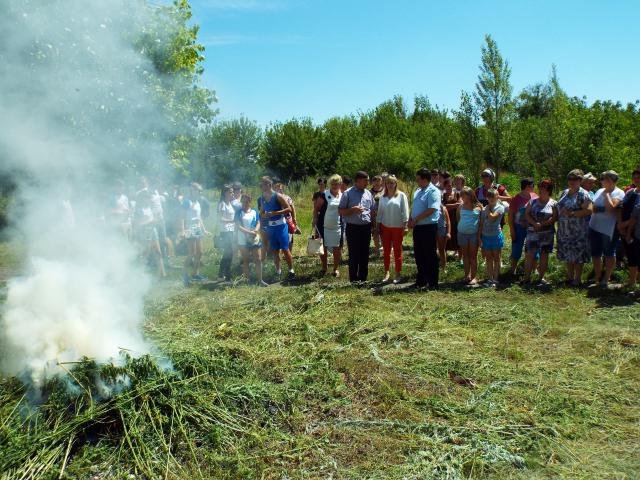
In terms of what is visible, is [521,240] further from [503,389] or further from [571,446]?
[571,446]

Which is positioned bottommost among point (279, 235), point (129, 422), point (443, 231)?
point (129, 422)

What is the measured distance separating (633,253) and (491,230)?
6.82 feet

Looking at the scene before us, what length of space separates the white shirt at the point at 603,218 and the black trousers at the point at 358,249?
3611 millimetres

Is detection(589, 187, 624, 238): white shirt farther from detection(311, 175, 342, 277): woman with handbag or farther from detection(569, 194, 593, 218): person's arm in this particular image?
detection(311, 175, 342, 277): woman with handbag

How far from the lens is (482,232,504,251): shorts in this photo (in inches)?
342

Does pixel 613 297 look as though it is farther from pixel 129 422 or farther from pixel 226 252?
pixel 129 422

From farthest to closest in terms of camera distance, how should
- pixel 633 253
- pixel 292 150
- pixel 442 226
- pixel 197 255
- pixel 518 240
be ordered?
pixel 292 150, pixel 197 255, pixel 442 226, pixel 518 240, pixel 633 253

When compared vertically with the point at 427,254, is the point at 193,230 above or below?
above

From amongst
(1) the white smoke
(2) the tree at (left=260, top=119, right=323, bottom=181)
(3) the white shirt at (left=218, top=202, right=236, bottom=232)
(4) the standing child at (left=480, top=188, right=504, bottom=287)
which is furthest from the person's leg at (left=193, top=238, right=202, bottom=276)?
(2) the tree at (left=260, top=119, right=323, bottom=181)

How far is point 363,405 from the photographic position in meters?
4.60

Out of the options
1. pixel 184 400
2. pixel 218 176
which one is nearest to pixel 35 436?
pixel 184 400

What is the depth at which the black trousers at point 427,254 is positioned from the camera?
28.6 ft

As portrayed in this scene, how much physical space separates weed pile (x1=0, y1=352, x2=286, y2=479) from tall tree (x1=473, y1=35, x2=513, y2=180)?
1373 cm

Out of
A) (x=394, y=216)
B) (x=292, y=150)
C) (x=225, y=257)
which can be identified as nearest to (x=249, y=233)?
(x=225, y=257)
